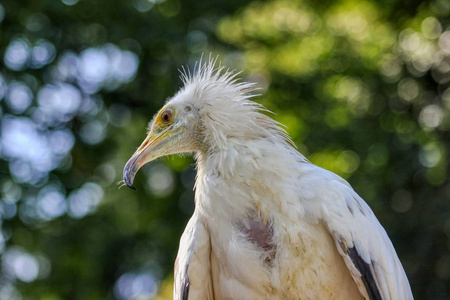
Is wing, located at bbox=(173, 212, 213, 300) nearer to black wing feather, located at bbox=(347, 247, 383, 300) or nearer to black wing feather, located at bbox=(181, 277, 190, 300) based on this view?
black wing feather, located at bbox=(181, 277, 190, 300)

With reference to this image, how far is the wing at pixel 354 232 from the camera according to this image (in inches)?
214

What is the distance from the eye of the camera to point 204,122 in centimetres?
599

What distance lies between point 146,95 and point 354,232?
39.1 feet

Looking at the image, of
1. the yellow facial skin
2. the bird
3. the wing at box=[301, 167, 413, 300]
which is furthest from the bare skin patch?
the yellow facial skin

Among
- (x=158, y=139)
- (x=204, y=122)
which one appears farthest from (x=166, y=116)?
(x=204, y=122)

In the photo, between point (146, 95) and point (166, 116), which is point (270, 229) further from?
point (146, 95)

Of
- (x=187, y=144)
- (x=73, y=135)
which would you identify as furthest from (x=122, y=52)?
(x=187, y=144)

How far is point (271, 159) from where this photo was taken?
560 cm

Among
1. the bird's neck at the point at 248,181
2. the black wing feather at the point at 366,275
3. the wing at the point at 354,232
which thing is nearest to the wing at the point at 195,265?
the bird's neck at the point at 248,181

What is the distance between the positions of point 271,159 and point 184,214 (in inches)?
436

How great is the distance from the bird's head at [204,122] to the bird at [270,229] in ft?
0.03

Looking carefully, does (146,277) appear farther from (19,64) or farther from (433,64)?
(433,64)

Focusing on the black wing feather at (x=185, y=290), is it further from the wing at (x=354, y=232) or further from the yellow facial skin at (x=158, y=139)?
the wing at (x=354, y=232)

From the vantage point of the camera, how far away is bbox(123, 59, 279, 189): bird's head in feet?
19.2
